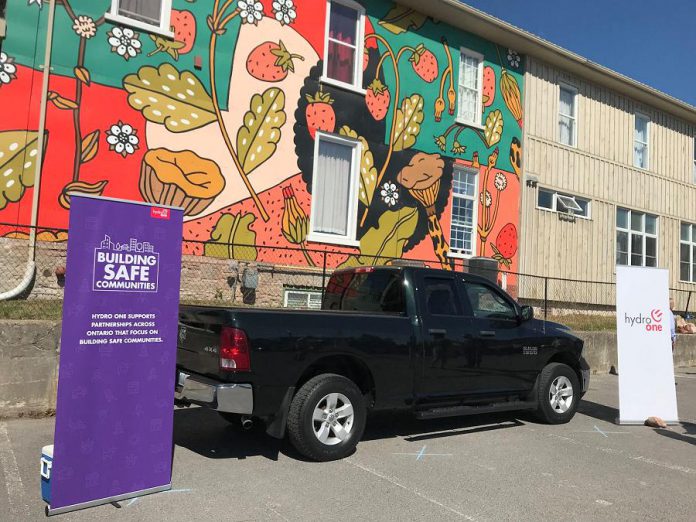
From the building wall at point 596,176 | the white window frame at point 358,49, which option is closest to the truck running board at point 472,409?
the white window frame at point 358,49

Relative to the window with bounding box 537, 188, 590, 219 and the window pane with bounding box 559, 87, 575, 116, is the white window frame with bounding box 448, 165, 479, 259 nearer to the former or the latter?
the window with bounding box 537, 188, 590, 219

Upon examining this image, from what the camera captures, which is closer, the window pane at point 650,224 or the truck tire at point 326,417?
the truck tire at point 326,417

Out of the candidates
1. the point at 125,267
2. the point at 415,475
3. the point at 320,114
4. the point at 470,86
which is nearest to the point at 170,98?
the point at 320,114

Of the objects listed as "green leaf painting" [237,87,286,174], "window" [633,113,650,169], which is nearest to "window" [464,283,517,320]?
"green leaf painting" [237,87,286,174]

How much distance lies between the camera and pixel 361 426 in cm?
571

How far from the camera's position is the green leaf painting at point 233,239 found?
11.2 meters

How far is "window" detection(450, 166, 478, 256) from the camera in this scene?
1468 cm

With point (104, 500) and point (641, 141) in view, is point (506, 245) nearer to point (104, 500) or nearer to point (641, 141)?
point (641, 141)

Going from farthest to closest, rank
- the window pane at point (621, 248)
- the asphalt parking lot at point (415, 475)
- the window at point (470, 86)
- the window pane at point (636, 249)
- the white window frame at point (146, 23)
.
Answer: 1. the window pane at point (636, 249)
2. the window pane at point (621, 248)
3. the window at point (470, 86)
4. the white window frame at point (146, 23)
5. the asphalt parking lot at point (415, 475)

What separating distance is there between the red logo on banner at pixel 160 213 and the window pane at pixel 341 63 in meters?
9.11

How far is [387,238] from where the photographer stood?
13.4 m

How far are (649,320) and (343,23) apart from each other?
346 inches

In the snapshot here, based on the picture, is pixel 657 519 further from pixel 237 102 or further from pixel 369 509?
pixel 237 102

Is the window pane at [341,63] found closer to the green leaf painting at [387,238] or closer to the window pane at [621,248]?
the green leaf painting at [387,238]
